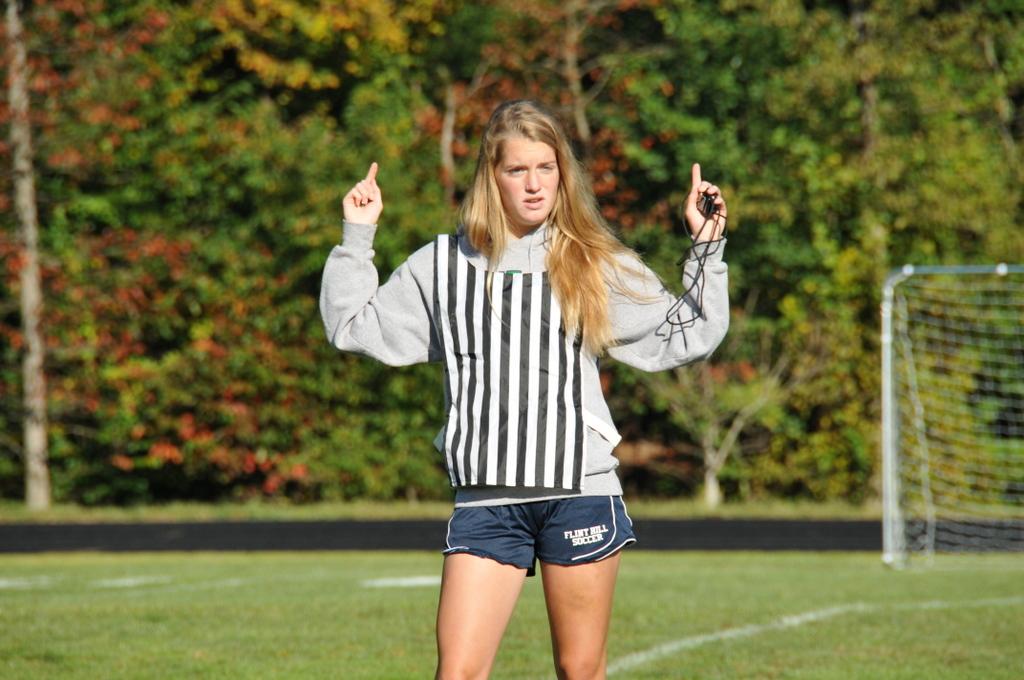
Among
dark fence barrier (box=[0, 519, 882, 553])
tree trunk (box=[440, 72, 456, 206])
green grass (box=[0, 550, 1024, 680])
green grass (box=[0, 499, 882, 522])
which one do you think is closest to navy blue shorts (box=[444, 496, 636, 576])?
green grass (box=[0, 550, 1024, 680])

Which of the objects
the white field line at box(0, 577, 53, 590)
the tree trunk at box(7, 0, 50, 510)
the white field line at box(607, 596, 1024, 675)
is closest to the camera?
the white field line at box(607, 596, 1024, 675)

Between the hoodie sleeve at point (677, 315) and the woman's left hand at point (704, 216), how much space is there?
0.03m

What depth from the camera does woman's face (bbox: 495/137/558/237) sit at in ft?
12.8

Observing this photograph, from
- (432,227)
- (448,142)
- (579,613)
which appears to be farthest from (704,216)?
(448,142)

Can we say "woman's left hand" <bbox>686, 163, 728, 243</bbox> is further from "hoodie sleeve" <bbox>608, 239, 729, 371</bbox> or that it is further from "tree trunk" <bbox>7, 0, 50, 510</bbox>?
"tree trunk" <bbox>7, 0, 50, 510</bbox>

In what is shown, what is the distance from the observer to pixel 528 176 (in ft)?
12.8

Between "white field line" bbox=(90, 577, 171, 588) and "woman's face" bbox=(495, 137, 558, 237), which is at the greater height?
"woman's face" bbox=(495, 137, 558, 237)

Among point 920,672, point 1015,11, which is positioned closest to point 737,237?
point 1015,11

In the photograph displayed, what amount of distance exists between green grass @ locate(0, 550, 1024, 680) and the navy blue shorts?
313 centimetres

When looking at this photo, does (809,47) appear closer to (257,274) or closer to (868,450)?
(868,450)

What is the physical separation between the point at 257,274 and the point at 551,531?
16286 millimetres

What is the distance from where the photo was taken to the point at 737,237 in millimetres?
19938

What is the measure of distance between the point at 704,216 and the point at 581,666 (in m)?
1.22

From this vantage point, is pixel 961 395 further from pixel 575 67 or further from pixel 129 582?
pixel 129 582
